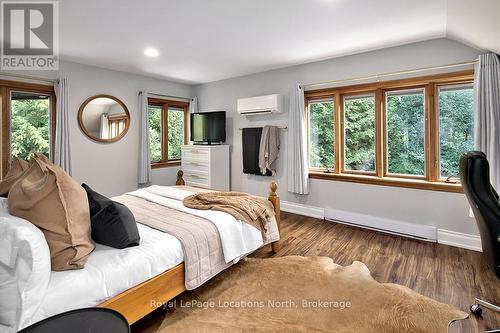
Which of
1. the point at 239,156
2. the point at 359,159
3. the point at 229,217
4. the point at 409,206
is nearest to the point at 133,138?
the point at 239,156

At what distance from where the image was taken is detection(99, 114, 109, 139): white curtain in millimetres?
4422

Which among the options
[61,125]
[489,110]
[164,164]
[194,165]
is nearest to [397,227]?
[489,110]

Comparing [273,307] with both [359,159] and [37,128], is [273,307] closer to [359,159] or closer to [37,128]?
[359,159]

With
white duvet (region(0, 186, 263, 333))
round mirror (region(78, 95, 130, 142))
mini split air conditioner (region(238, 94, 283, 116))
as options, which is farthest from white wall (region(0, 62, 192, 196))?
white duvet (region(0, 186, 263, 333))

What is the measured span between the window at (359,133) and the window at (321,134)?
0.75 ft

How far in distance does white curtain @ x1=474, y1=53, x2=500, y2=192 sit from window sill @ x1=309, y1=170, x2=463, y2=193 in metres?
0.45

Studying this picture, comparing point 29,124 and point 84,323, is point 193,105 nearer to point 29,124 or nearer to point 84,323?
point 29,124

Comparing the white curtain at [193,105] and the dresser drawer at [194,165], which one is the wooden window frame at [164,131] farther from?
the dresser drawer at [194,165]

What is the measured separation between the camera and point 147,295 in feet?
5.65

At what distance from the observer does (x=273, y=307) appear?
2.01 meters

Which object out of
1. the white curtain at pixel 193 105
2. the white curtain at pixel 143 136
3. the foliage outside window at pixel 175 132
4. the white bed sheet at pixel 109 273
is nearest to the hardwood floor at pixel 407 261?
the white bed sheet at pixel 109 273

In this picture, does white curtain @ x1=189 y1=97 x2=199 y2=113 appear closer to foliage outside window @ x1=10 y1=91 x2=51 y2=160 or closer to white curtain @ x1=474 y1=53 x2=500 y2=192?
foliage outside window @ x1=10 y1=91 x2=51 y2=160

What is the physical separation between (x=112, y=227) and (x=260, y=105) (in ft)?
11.0

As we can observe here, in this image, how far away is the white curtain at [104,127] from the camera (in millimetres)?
4422
